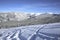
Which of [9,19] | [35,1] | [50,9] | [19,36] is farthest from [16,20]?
[50,9]

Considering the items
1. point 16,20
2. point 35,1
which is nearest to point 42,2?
point 35,1

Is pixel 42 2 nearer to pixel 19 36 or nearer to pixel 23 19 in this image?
pixel 23 19

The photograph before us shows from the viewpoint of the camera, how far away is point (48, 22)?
1.73 meters

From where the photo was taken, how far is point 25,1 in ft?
5.70

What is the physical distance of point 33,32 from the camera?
5.59ft

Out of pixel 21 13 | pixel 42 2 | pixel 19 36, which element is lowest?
pixel 19 36

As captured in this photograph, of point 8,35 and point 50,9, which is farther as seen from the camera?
point 50,9

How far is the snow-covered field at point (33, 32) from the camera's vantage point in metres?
1.64

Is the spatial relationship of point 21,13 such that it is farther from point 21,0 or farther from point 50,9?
point 50,9

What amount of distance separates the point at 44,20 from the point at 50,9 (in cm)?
21

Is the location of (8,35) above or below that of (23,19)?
below

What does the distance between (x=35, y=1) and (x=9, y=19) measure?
506mm

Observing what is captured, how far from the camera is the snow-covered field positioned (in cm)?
164

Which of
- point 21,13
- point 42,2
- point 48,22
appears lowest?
point 48,22
